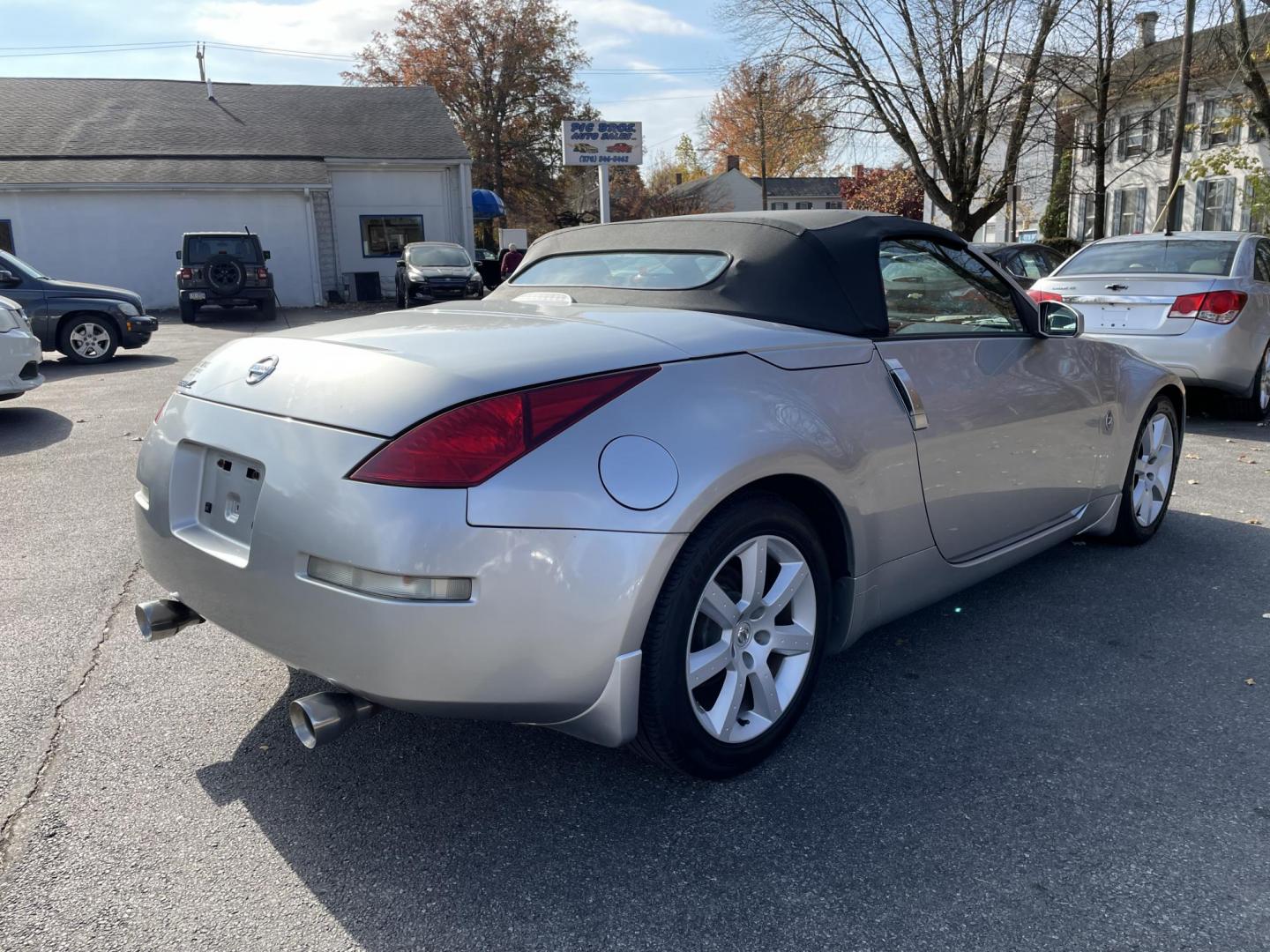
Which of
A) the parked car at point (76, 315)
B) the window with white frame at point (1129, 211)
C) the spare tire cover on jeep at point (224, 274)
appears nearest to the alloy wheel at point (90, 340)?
the parked car at point (76, 315)

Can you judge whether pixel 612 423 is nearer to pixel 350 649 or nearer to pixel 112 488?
pixel 350 649

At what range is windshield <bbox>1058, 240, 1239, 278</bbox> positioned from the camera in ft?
26.2

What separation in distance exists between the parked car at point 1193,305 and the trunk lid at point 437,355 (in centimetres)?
580

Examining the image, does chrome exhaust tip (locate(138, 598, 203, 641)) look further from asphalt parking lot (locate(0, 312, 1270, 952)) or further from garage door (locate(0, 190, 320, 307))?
garage door (locate(0, 190, 320, 307))

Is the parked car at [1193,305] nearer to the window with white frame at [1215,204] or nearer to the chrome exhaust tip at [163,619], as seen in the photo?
the chrome exhaust tip at [163,619]

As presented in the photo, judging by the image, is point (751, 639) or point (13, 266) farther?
point (13, 266)

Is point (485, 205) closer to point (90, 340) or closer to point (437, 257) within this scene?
point (437, 257)

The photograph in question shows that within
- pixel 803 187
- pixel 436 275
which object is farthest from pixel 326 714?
pixel 803 187

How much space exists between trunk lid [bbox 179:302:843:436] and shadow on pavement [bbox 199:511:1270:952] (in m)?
1.05

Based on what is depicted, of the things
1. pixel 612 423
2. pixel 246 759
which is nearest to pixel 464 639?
pixel 612 423

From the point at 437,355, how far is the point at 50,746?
1.75m

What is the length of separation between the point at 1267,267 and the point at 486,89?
42.8 m

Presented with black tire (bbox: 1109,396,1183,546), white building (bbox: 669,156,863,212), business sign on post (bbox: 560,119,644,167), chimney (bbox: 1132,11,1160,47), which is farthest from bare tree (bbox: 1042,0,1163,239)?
white building (bbox: 669,156,863,212)

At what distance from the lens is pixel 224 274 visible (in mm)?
19594
